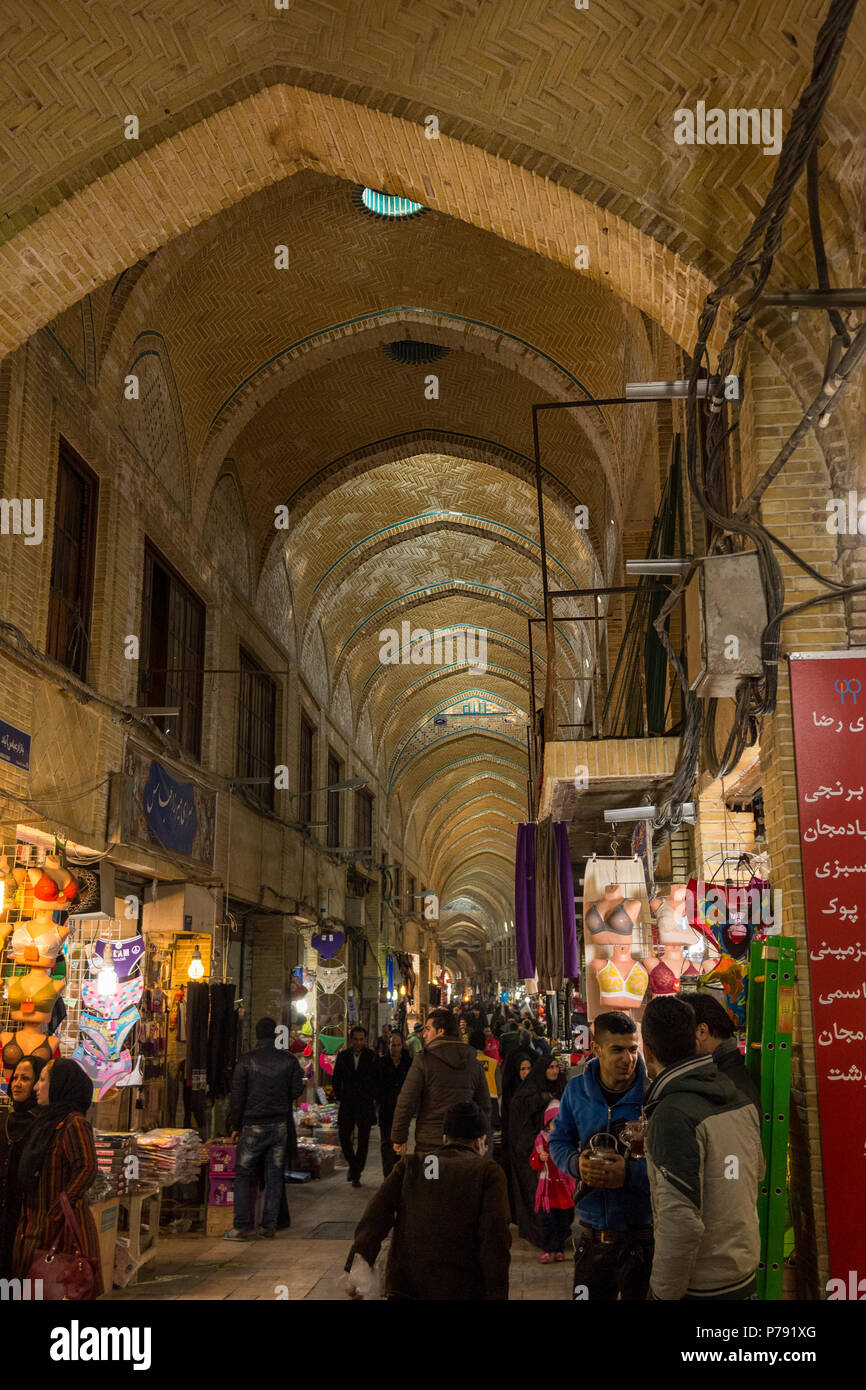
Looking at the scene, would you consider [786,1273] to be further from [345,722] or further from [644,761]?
[345,722]

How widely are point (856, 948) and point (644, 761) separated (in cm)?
322

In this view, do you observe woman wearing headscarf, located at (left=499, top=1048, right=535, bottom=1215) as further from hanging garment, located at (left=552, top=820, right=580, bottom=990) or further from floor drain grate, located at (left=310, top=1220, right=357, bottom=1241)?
floor drain grate, located at (left=310, top=1220, right=357, bottom=1241)

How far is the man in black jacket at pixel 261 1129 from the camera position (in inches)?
311

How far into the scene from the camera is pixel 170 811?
10234 mm

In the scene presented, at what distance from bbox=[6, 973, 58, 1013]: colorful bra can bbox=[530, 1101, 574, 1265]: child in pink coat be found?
3.08 metres

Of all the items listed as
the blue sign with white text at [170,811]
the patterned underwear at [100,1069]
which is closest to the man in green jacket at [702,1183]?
the patterned underwear at [100,1069]

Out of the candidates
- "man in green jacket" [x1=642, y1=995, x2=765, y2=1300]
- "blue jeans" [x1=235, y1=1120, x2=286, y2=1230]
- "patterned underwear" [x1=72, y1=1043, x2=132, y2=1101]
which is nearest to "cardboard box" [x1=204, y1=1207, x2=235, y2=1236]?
"blue jeans" [x1=235, y1=1120, x2=286, y2=1230]

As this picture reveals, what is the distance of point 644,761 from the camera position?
7652 millimetres

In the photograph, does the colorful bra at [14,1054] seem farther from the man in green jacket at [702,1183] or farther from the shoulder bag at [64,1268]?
the man in green jacket at [702,1183]

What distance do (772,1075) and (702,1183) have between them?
1.31 meters

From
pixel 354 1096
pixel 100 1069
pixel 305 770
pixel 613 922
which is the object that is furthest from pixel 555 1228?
pixel 305 770

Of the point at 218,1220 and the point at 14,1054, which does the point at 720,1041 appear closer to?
the point at 14,1054

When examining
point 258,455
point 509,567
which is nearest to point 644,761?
point 258,455

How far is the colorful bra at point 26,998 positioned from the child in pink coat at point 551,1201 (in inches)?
121
